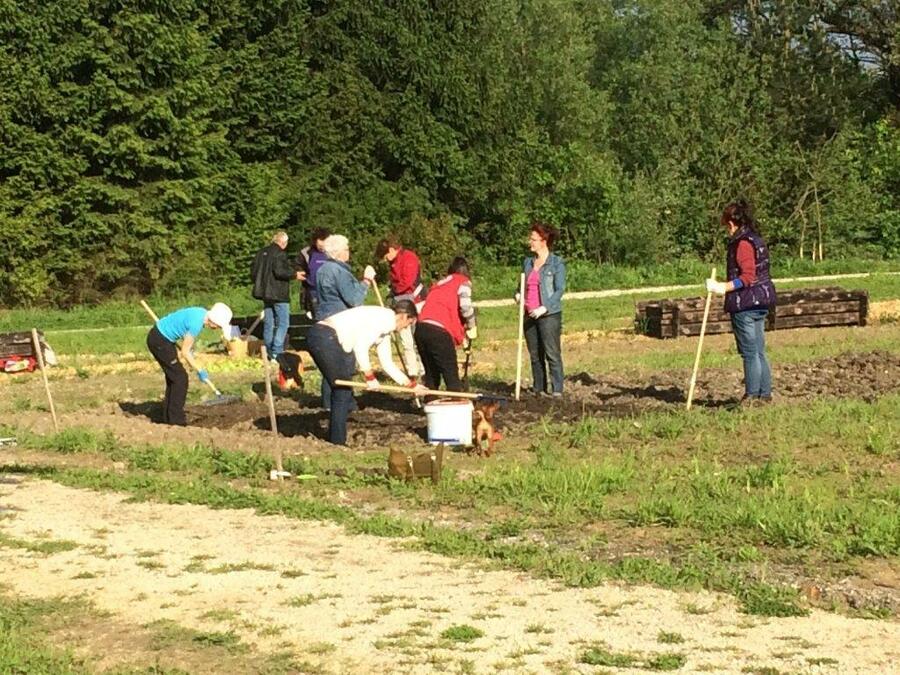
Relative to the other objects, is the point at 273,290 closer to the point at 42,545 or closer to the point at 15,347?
the point at 15,347

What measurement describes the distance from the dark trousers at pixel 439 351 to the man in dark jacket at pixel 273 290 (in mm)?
5487

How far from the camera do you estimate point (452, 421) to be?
40.8ft

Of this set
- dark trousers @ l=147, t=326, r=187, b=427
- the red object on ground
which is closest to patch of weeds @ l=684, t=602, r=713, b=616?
A: dark trousers @ l=147, t=326, r=187, b=427

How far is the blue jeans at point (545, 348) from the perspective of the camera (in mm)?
15062

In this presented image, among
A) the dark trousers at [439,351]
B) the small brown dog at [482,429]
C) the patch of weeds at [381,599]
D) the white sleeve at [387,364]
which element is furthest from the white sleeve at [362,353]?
the patch of weeds at [381,599]

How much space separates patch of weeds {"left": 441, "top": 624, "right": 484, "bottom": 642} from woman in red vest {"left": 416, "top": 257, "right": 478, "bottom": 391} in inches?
278

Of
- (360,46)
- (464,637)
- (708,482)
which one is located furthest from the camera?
(360,46)

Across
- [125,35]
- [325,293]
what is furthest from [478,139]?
[325,293]

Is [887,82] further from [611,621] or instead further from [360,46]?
[611,621]

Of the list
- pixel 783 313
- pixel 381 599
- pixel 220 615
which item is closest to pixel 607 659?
pixel 381 599

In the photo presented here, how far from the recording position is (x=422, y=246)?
3616 centimetres

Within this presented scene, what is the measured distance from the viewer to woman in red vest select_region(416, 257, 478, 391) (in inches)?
551

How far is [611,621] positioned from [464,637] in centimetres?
74

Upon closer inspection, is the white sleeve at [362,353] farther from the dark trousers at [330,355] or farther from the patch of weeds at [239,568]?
the patch of weeds at [239,568]
